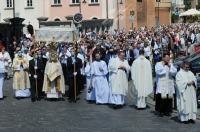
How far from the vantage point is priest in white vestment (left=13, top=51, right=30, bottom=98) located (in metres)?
24.8

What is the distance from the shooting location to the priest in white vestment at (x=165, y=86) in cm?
1944

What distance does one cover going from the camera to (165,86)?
19.5m

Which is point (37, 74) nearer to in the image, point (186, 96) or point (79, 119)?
point (79, 119)

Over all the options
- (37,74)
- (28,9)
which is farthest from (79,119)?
(28,9)

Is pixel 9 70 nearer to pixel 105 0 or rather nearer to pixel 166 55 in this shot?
pixel 166 55

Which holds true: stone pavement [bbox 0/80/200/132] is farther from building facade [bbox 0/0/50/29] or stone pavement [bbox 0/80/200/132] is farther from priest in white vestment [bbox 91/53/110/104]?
building facade [bbox 0/0/50/29]

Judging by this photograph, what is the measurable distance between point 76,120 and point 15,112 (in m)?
2.82

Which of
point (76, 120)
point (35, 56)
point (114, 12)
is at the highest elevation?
point (114, 12)

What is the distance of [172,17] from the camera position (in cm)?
9406

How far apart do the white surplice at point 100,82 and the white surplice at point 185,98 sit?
4746 mm

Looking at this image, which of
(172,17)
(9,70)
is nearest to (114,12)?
(172,17)

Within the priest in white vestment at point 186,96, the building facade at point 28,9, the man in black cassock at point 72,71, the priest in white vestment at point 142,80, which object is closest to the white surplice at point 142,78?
the priest in white vestment at point 142,80

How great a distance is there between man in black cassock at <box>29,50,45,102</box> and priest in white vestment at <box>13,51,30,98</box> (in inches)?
24.9

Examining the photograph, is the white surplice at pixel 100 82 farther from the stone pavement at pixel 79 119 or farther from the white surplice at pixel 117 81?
the white surplice at pixel 117 81
